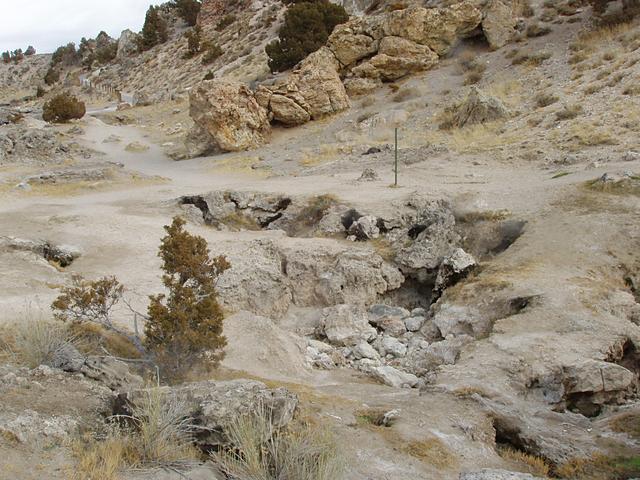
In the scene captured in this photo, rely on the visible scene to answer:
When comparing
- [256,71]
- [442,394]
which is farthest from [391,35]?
[442,394]

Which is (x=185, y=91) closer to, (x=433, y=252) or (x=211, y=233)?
(x=211, y=233)

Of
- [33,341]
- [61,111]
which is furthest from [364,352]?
[61,111]

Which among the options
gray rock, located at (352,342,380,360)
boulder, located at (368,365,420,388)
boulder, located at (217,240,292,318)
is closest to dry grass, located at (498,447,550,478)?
boulder, located at (368,365,420,388)

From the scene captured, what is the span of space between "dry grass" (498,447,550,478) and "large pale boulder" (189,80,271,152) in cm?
2432

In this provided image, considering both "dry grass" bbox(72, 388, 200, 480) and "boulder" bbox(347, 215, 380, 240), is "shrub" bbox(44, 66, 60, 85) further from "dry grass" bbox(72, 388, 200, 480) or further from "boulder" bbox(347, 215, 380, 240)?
"dry grass" bbox(72, 388, 200, 480)

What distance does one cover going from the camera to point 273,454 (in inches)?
189

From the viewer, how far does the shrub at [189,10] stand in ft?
207

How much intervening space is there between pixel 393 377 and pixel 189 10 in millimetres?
62703

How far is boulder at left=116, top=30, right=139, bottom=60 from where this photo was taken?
63.4m

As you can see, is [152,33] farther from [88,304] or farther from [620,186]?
[88,304]

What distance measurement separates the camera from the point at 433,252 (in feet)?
44.7

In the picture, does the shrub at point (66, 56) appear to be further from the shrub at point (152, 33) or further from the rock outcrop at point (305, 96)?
the rock outcrop at point (305, 96)

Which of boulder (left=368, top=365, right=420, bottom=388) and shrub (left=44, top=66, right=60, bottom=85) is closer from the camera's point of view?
boulder (left=368, top=365, right=420, bottom=388)

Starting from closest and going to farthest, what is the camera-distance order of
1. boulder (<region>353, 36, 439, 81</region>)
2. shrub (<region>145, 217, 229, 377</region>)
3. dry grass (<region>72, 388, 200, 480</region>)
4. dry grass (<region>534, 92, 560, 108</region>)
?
dry grass (<region>72, 388, 200, 480</region>), shrub (<region>145, 217, 229, 377</region>), dry grass (<region>534, 92, 560, 108</region>), boulder (<region>353, 36, 439, 81</region>)
